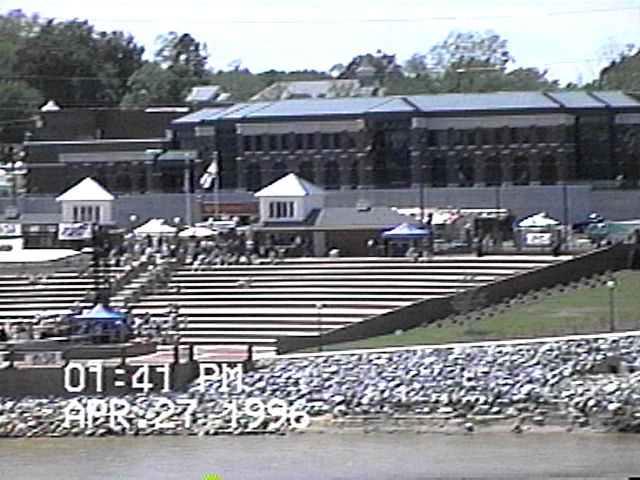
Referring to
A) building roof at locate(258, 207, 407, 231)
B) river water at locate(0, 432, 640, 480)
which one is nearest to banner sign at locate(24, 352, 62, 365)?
river water at locate(0, 432, 640, 480)

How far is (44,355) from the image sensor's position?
147 ft

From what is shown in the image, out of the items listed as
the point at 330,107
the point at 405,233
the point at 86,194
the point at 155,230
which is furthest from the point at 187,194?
the point at 405,233

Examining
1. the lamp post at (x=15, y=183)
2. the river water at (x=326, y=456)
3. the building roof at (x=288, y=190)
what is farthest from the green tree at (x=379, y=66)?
the river water at (x=326, y=456)

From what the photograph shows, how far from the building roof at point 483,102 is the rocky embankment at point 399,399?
3538cm

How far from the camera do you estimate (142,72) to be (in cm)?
12800

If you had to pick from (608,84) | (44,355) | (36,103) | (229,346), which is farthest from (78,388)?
(608,84)

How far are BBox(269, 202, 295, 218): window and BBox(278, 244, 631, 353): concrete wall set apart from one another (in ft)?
45.2

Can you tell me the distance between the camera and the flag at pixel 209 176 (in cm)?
7669

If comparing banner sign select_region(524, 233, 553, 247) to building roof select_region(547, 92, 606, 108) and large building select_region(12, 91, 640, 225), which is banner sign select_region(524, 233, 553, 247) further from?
building roof select_region(547, 92, 606, 108)

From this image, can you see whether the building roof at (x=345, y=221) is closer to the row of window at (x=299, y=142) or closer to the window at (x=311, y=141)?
the row of window at (x=299, y=142)

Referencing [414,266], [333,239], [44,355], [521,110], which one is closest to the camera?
[44,355]

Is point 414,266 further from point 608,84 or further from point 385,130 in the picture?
point 608,84

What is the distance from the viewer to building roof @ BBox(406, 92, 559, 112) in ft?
259

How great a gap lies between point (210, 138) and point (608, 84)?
158 feet
